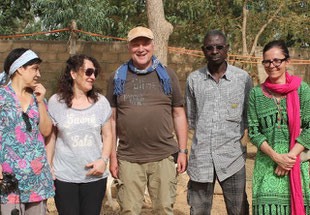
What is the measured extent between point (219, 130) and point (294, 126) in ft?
1.91

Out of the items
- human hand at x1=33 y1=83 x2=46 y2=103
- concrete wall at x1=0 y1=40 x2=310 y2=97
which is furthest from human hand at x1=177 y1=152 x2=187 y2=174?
concrete wall at x1=0 y1=40 x2=310 y2=97

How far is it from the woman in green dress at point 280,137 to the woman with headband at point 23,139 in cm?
152

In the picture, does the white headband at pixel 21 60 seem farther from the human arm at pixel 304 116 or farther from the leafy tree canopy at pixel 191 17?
the leafy tree canopy at pixel 191 17

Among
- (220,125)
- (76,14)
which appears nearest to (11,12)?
(76,14)

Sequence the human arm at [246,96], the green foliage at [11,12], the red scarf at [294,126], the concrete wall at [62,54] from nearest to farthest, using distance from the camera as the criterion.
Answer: the red scarf at [294,126]
the human arm at [246,96]
the concrete wall at [62,54]
the green foliage at [11,12]

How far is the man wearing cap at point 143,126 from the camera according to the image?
3.13 meters

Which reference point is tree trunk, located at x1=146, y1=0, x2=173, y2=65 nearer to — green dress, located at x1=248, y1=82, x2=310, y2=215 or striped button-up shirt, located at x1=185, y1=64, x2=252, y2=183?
striped button-up shirt, located at x1=185, y1=64, x2=252, y2=183

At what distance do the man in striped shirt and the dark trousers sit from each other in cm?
79

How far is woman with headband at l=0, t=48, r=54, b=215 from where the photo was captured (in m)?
2.66

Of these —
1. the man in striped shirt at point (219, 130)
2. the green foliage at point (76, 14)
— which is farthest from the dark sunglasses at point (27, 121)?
the green foliage at point (76, 14)

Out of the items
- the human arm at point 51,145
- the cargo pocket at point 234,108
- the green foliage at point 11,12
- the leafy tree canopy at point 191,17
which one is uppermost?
the green foliage at point 11,12

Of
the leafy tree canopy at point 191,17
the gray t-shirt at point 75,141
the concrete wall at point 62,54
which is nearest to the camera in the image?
the gray t-shirt at point 75,141

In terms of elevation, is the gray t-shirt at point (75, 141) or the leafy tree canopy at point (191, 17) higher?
the leafy tree canopy at point (191, 17)

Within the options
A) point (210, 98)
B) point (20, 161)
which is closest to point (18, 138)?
point (20, 161)
